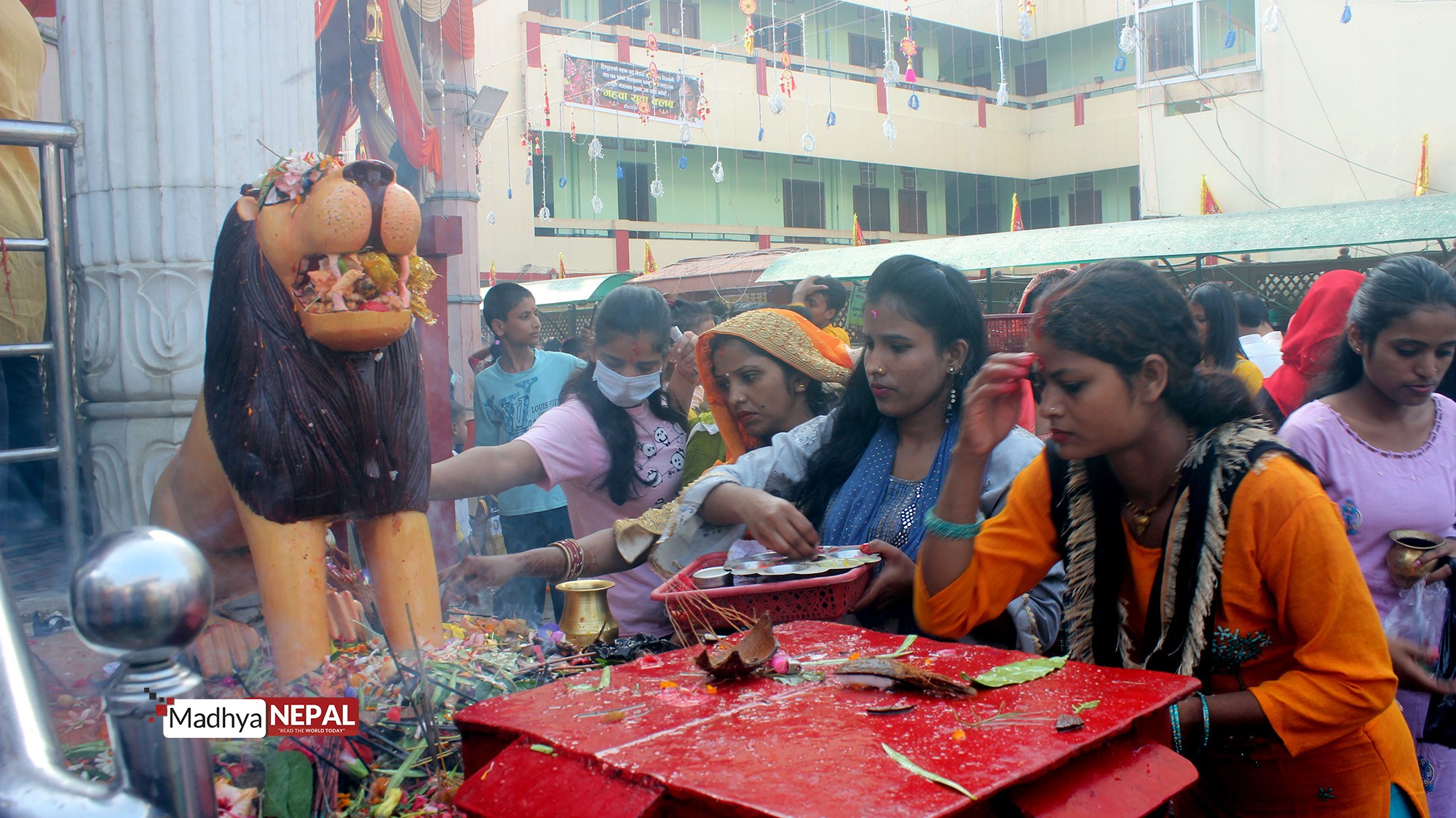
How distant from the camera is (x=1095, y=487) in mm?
1963

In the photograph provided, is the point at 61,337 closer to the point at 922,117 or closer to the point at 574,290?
the point at 574,290

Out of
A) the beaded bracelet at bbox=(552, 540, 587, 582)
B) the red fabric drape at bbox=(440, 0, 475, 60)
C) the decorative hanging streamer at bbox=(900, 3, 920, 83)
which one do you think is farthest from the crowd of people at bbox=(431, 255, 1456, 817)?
the decorative hanging streamer at bbox=(900, 3, 920, 83)

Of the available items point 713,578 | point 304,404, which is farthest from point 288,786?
point 713,578

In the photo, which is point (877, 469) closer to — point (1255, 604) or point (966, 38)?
point (1255, 604)

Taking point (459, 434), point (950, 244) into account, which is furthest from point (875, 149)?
point (459, 434)

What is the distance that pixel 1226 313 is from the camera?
4301mm

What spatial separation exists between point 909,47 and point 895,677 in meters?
15.7

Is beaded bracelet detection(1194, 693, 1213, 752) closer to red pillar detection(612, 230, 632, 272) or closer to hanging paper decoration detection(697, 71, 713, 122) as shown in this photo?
hanging paper decoration detection(697, 71, 713, 122)

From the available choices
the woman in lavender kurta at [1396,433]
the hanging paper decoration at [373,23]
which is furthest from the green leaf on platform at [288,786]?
the hanging paper decoration at [373,23]

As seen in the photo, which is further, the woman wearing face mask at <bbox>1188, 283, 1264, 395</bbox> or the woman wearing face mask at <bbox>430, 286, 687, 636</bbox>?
the woman wearing face mask at <bbox>1188, 283, 1264, 395</bbox>

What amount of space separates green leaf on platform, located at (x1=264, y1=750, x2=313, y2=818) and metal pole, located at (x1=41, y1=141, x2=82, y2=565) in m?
1.37

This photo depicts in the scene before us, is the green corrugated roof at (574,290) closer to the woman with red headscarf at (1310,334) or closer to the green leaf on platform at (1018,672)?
the woman with red headscarf at (1310,334)

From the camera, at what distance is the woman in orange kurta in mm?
1659

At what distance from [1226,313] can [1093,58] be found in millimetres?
24860
